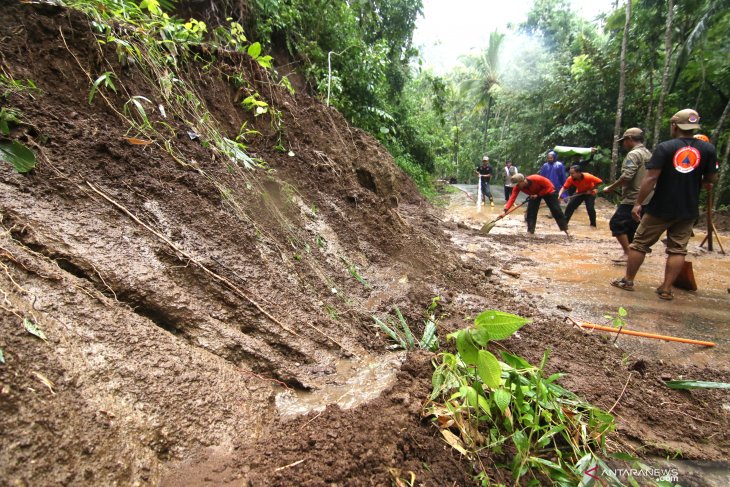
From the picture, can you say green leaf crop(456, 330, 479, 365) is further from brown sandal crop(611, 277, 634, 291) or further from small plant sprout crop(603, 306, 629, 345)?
brown sandal crop(611, 277, 634, 291)

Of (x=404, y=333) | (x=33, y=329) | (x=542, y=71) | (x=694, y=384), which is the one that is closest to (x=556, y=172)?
(x=694, y=384)

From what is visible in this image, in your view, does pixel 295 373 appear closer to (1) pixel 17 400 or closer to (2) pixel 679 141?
(1) pixel 17 400

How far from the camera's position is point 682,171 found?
331cm

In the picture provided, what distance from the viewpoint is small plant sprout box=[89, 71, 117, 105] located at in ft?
7.12

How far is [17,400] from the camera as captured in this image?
3.39 ft

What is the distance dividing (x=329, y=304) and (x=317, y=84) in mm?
5437

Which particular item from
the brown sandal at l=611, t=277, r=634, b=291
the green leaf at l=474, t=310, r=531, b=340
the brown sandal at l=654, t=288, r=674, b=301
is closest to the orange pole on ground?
the brown sandal at l=654, t=288, r=674, b=301

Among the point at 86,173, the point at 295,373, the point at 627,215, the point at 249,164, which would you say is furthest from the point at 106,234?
the point at 627,215

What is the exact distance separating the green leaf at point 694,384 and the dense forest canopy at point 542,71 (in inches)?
236

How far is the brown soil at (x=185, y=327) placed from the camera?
118 cm

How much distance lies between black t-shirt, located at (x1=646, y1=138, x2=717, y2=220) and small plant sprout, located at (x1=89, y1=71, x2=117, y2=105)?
449cm

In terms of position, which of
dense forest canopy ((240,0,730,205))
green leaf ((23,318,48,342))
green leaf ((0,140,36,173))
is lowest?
green leaf ((23,318,48,342))

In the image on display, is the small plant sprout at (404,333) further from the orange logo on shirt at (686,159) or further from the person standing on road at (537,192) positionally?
the person standing on road at (537,192)

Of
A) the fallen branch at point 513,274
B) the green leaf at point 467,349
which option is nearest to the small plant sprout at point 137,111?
the green leaf at point 467,349
